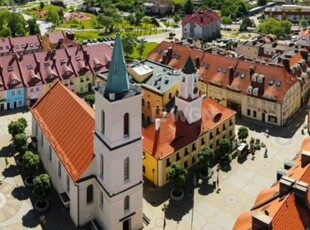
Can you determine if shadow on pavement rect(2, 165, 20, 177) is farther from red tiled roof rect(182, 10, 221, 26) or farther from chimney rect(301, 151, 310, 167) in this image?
red tiled roof rect(182, 10, 221, 26)

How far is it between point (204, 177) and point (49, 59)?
54296 mm

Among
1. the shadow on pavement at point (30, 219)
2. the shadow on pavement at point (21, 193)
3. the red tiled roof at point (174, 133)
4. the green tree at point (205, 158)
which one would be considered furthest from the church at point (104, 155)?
the green tree at point (205, 158)

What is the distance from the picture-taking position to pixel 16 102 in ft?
333

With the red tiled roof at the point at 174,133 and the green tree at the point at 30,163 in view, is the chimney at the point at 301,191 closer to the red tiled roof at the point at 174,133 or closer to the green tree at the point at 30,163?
the red tiled roof at the point at 174,133

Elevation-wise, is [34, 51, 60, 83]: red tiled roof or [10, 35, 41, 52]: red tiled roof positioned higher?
[10, 35, 41, 52]: red tiled roof

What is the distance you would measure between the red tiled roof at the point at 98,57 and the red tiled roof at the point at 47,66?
32.6 feet

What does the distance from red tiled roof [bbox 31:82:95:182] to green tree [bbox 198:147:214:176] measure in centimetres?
1956

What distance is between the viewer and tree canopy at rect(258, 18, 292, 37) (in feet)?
569

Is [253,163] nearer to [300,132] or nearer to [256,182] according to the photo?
[256,182]

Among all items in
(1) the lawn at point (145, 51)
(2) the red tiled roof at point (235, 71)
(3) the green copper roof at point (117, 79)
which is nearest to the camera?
(3) the green copper roof at point (117, 79)

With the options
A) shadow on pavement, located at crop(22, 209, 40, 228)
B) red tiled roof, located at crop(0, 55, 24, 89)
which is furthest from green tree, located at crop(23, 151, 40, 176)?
red tiled roof, located at crop(0, 55, 24, 89)

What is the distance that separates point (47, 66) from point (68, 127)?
44.0m

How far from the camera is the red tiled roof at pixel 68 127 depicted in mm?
60656

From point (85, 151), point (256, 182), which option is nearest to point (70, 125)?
point (85, 151)
